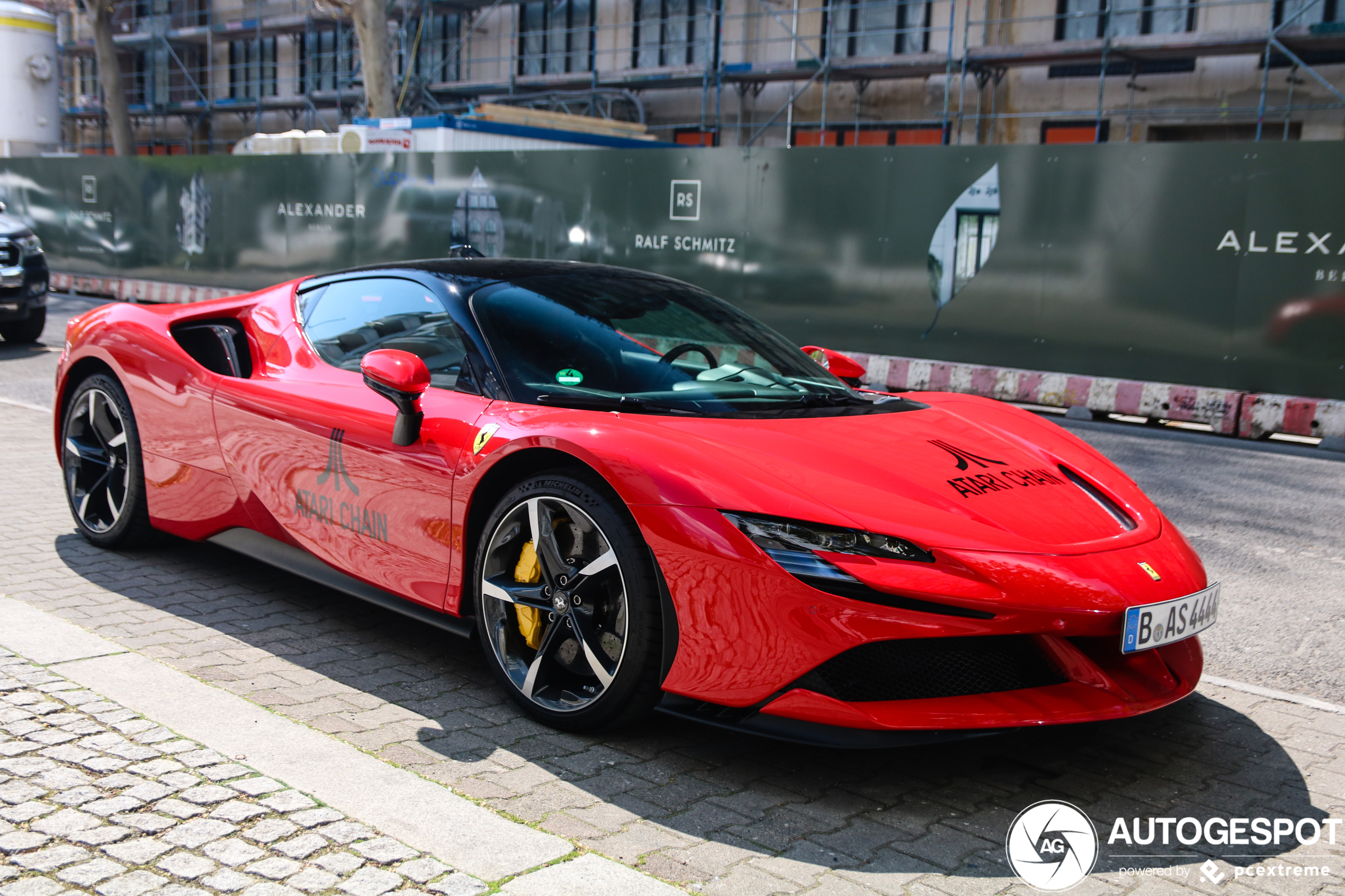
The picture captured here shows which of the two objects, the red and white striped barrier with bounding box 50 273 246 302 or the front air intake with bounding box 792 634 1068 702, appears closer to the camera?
the front air intake with bounding box 792 634 1068 702

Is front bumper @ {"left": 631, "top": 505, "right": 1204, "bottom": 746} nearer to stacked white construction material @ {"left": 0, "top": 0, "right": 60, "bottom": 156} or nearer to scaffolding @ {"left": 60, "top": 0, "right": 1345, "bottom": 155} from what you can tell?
scaffolding @ {"left": 60, "top": 0, "right": 1345, "bottom": 155}

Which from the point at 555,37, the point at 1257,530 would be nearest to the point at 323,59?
the point at 555,37

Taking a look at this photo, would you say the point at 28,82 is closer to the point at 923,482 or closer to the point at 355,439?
the point at 355,439

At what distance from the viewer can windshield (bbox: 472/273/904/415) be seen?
11.9 feet

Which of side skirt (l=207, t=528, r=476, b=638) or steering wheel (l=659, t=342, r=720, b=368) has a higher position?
steering wheel (l=659, t=342, r=720, b=368)

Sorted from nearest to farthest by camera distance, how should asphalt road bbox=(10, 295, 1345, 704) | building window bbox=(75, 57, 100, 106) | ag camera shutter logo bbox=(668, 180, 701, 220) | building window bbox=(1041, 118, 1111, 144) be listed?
asphalt road bbox=(10, 295, 1345, 704) < ag camera shutter logo bbox=(668, 180, 701, 220) < building window bbox=(1041, 118, 1111, 144) < building window bbox=(75, 57, 100, 106)

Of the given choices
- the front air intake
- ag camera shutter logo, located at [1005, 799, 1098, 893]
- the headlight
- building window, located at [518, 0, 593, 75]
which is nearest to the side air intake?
the headlight

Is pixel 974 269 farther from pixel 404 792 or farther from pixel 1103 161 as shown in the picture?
pixel 404 792

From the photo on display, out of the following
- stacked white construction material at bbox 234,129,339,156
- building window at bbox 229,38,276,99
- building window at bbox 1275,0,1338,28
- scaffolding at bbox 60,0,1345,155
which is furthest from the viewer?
building window at bbox 229,38,276,99

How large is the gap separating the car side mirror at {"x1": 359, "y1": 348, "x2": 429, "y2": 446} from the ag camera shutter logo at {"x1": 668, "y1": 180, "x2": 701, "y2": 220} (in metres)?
9.72

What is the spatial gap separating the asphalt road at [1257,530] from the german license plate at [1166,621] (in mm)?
985

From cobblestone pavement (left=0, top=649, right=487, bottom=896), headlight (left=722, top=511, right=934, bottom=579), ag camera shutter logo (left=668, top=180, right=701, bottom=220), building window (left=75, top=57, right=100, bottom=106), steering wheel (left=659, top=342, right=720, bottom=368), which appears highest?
building window (left=75, top=57, right=100, bottom=106)

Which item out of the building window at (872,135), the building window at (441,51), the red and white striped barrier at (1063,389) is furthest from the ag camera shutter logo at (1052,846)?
the building window at (441,51)

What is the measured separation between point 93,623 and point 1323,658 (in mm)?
4284
